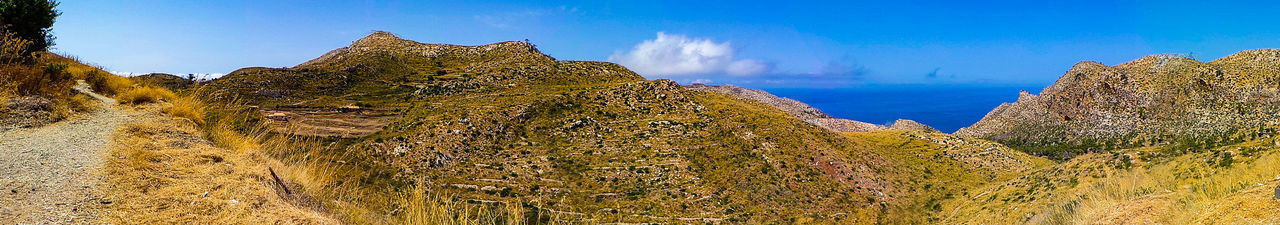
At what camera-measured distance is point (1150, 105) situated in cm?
5697

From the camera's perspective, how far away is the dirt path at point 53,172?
626cm

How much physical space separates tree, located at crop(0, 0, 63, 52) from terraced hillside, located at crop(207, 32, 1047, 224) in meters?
6.43

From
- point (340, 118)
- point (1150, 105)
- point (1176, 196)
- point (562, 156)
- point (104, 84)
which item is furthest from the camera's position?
point (1150, 105)

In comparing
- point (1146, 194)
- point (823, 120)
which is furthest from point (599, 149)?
point (823, 120)

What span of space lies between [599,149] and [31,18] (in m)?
28.1

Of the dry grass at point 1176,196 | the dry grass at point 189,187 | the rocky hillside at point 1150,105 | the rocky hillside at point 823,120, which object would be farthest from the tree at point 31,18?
the rocky hillside at point 1150,105

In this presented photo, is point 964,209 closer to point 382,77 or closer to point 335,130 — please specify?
point 335,130

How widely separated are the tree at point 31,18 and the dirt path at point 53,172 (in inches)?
520

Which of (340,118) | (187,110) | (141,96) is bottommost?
(340,118)

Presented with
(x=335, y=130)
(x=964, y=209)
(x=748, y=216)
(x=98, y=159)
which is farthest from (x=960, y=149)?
(x=98, y=159)

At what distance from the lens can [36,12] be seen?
20.2 meters

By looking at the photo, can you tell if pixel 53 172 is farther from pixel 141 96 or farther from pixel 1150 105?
pixel 1150 105

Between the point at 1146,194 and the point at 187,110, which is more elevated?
the point at 187,110

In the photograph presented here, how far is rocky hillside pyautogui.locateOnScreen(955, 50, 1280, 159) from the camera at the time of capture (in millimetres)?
47438
